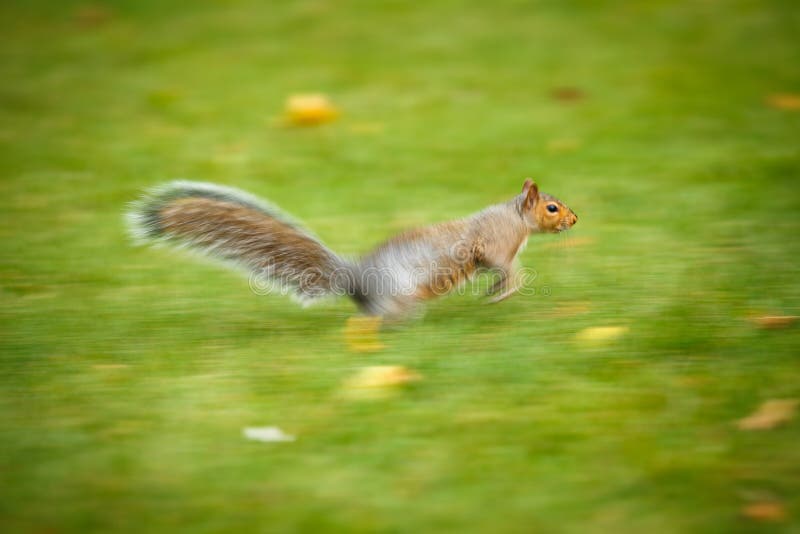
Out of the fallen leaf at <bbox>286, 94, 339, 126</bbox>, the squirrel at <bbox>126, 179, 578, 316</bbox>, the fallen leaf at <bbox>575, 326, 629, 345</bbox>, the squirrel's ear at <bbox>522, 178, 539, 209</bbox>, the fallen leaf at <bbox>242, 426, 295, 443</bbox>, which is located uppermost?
the fallen leaf at <bbox>286, 94, 339, 126</bbox>

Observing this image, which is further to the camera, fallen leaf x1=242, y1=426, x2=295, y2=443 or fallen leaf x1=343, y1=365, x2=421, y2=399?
fallen leaf x1=343, y1=365, x2=421, y2=399

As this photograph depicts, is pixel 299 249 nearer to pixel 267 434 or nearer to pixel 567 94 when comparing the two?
pixel 267 434

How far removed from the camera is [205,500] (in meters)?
2.04

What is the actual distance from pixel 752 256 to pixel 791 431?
1376 millimetres

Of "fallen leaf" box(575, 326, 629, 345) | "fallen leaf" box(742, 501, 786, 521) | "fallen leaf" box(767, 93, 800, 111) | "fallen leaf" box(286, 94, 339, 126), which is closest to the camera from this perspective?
"fallen leaf" box(742, 501, 786, 521)

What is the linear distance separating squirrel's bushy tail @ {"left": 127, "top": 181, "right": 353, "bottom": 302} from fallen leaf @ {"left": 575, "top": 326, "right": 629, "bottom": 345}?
0.86 metres

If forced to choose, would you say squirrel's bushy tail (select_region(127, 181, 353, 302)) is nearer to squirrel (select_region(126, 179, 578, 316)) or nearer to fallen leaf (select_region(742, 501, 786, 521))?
squirrel (select_region(126, 179, 578, 316))

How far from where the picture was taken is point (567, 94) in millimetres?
5617

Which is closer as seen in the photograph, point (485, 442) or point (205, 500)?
point (205, 500)

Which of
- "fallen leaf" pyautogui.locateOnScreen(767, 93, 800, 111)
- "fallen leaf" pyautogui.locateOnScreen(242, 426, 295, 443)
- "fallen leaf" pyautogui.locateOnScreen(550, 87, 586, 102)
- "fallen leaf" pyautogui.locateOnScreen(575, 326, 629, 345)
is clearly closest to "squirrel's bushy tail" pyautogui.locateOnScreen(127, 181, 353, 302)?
"fallen leaf" pyautogui.locateOnScreen(242, 426, 295, 443)

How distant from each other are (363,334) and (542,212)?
936 mm

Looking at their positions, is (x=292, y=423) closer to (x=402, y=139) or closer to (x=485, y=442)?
(x=485, y=442)

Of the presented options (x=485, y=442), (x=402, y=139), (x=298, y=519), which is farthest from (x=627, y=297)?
(x=402, y=139)

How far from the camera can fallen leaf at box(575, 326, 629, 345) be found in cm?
273
